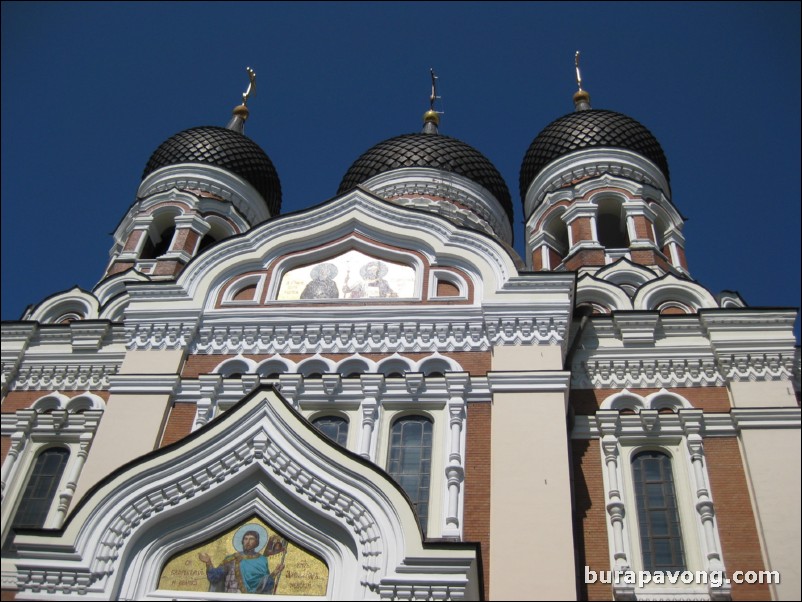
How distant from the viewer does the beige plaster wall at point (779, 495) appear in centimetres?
859

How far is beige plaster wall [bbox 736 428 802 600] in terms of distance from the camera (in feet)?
28.2

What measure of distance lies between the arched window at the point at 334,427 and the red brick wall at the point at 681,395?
2.50m

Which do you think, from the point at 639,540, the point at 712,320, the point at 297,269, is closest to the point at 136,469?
the point at 297,269

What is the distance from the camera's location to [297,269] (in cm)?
1196

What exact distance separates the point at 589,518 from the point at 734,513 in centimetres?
139

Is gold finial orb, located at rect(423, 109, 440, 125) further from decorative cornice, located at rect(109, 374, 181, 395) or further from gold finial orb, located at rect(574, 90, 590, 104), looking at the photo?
decorative cornice, located at rect(109, 374, 181, 395)

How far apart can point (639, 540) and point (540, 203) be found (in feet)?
30.9

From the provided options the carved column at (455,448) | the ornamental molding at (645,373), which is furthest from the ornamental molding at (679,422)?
the carved column at (455,448)

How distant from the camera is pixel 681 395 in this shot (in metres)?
10.5

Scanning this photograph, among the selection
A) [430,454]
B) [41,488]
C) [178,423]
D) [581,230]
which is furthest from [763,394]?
[41,488]

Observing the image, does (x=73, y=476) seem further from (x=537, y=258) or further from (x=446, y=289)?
(x=537, y=258)

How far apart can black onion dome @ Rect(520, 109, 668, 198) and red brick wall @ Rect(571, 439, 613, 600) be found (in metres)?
9.39

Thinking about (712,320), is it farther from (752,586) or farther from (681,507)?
(752,586)

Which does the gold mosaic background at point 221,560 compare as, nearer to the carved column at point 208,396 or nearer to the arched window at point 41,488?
the carved column at point 208,396
